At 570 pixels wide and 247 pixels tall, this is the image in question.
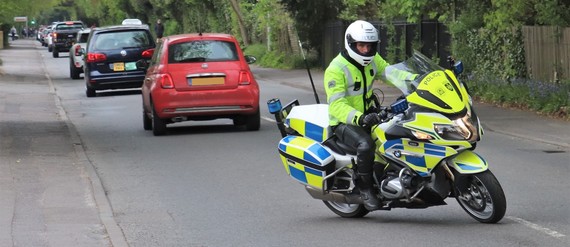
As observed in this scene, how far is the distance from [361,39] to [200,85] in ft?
29.6

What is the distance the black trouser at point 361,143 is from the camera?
9.05m

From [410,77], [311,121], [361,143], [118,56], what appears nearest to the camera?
[410,77]

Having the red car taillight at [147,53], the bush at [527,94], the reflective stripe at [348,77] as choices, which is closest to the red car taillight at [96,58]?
the red car taillight at [147,53]

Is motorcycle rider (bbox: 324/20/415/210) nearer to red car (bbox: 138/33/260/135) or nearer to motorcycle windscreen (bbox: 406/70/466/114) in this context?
motorcycle windscreen (bbox: 406/70/466/114)

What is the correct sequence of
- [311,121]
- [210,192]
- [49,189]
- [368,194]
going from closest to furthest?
[368,194]
[311,121]
[210,192]
[49,189]

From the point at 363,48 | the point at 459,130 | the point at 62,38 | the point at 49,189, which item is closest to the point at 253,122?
the point at 49,189

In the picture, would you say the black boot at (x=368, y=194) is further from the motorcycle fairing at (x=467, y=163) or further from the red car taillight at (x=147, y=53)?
the red car taillight at (x=147, y=53)

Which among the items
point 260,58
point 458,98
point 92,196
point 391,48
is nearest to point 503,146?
point 92,196

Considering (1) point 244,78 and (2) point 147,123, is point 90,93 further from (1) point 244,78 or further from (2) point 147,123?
(1) point 244,78

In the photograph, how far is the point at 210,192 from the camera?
11859 millimetres

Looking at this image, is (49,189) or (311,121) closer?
(311,121)

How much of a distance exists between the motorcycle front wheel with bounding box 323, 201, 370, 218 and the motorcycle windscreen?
143cm

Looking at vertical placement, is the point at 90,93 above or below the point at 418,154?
below

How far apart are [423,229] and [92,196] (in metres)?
3.85
